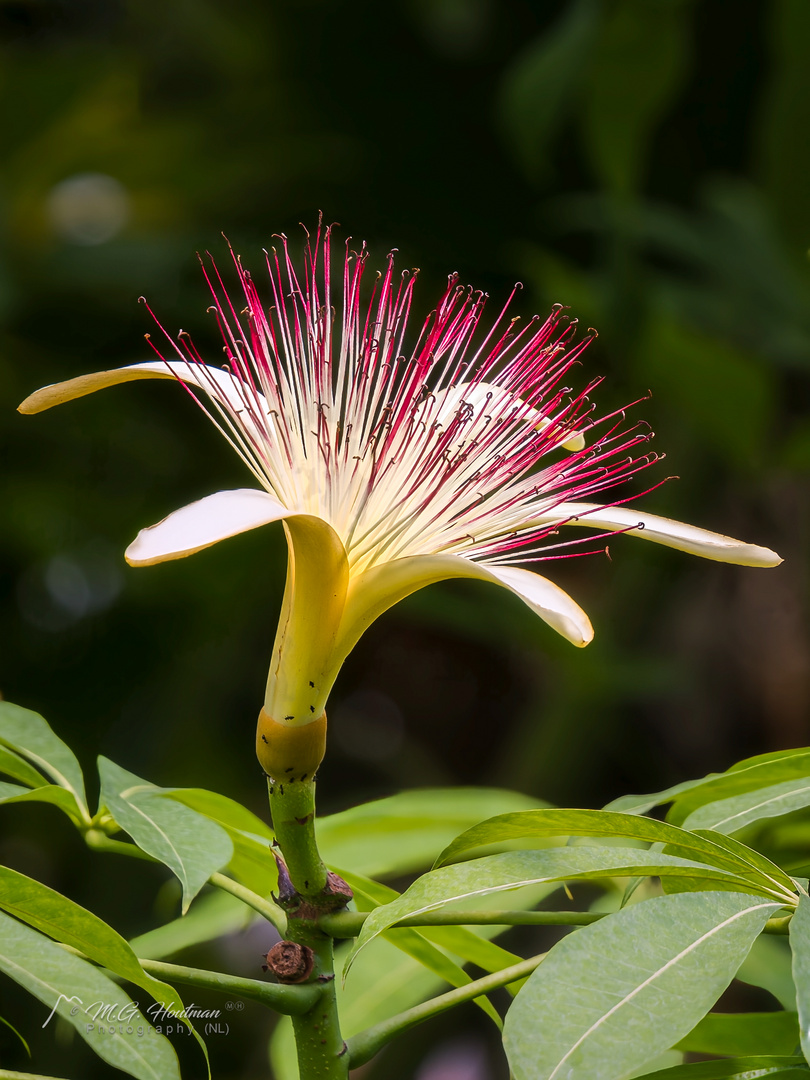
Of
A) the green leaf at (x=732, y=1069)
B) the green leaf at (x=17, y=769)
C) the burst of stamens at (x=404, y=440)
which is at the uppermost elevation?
the burst of stamens at (x=404, y=440)

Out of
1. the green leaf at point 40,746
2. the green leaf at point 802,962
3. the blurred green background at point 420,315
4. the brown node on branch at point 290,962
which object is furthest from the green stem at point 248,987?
the blurred green background at point 420,315

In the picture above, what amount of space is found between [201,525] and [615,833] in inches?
7.5

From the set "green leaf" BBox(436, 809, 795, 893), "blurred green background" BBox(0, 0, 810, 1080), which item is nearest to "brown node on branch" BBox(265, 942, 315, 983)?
"green leaf" BBox(436, 809, 795, 893)

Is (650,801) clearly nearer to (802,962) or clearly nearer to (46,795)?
(802,962)

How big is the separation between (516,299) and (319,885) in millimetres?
1302

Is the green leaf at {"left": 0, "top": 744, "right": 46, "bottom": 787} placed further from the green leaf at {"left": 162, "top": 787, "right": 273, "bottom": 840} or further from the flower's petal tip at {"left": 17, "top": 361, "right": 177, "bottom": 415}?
the flower's petal tip at {"left": 17, "top": 361, "right": 177, "bottom": 415}

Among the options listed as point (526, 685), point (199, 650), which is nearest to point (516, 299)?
point (526, 685)

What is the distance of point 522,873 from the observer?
0.36m

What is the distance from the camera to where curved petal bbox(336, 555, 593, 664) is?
43 cm

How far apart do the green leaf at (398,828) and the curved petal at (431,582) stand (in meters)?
0.16

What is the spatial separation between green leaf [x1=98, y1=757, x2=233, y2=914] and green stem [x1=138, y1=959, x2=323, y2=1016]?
0.10ft

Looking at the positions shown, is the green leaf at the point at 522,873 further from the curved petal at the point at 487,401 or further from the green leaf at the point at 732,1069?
the curved petal at the point at 487,401

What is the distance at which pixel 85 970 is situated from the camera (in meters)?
0.38

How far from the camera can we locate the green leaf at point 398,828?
1.99 ft
